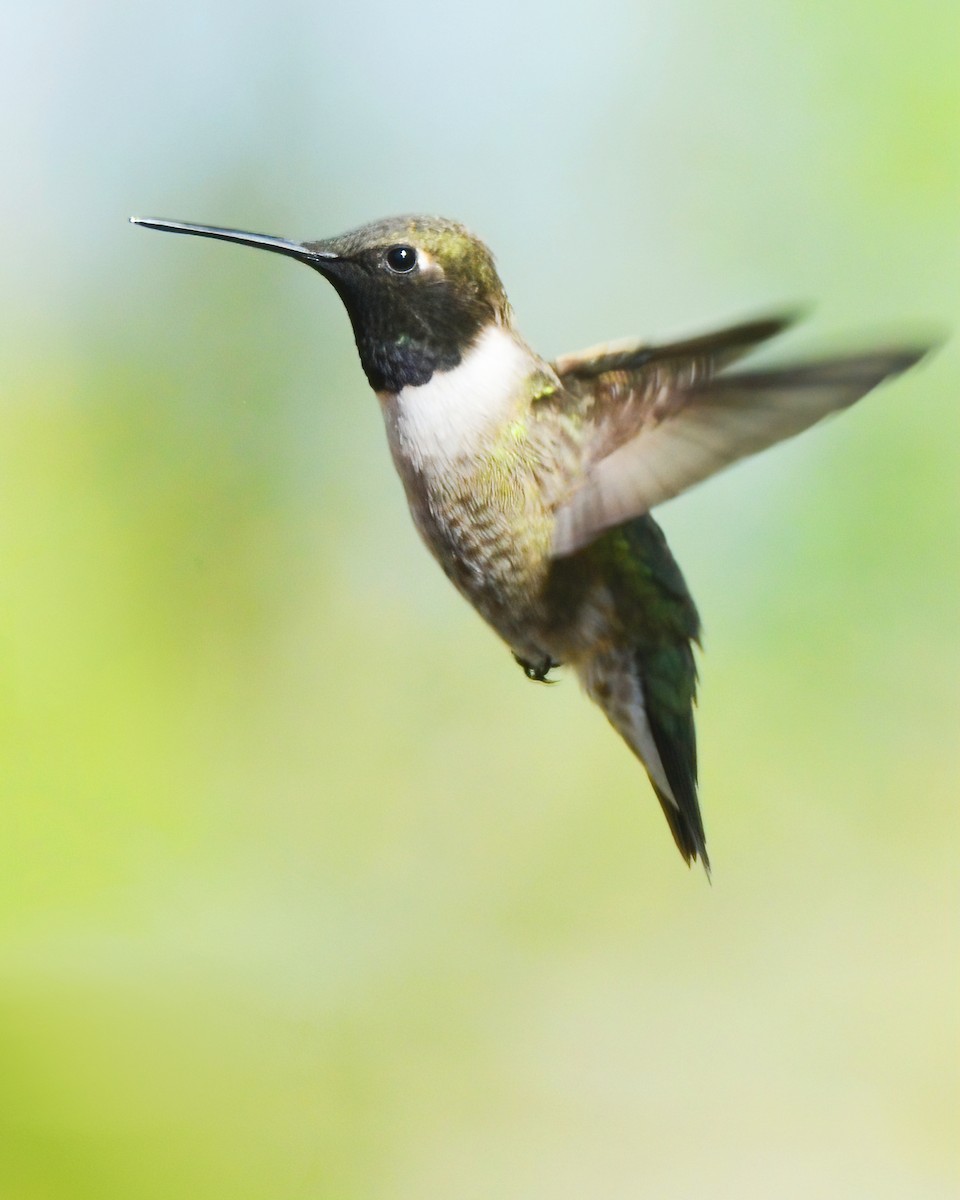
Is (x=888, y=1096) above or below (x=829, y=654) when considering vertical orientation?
below

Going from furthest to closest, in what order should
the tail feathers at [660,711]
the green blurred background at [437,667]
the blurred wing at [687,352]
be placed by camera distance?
1. the green blurred background at [437,667]
2. the tail feathers at [660,711]
3. the blurred wing at [687,352]

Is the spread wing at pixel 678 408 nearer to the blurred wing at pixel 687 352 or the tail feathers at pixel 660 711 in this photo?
the blurred wing at pixel 687 352

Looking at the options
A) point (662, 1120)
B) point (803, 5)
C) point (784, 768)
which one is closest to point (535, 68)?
point (803, 5)

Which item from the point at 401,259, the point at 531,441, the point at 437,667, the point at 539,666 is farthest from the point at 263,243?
the point at 437,667

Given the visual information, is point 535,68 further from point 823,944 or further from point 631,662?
point 823,944

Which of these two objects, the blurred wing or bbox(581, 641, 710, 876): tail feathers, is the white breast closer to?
the blurred wing

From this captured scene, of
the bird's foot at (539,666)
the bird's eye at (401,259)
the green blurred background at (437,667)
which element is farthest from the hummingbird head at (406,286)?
the green blurred background at (437,667)
